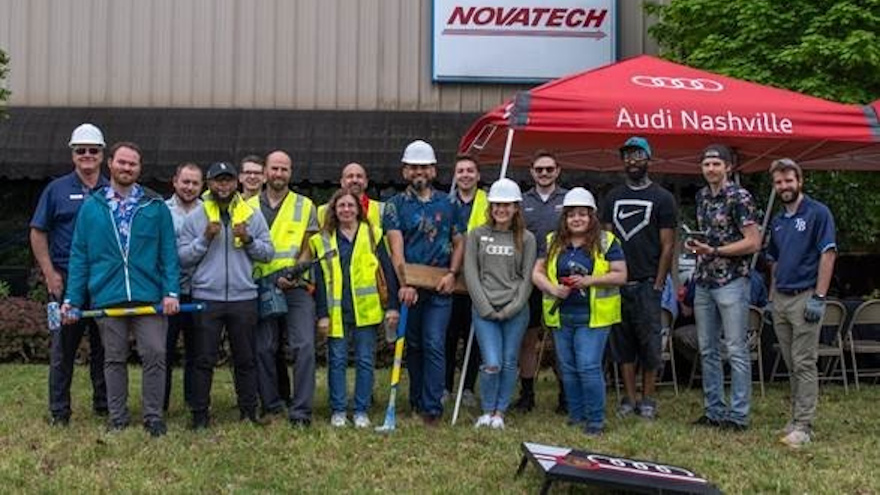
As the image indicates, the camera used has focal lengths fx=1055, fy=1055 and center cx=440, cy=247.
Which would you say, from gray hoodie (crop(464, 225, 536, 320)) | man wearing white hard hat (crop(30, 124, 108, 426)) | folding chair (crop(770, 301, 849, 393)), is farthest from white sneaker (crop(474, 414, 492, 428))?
folding chair (crop(770, 301, 849, 393))

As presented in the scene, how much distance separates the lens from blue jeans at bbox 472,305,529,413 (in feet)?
24.2

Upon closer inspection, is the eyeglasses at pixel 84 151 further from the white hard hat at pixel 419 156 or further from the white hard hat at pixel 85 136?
the white hard hat at pixel 419 156

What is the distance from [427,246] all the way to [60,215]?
8.35 ft

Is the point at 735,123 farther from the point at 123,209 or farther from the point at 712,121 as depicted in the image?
the point at 123,209

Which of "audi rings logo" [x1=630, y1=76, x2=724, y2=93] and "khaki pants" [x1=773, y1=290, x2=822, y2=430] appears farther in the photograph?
"audi rings logo" [x1=630, y1=76, x2=724, y2=93]

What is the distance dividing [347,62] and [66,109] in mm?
4125

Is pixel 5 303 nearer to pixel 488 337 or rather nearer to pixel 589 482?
pixel 488 337

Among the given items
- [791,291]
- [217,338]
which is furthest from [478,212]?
[791,291]

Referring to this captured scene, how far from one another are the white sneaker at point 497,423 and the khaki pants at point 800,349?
6.50 feet

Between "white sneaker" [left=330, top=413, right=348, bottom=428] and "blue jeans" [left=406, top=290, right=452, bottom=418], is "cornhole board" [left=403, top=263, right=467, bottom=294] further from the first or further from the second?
"white sneaker" [left=330, top=413, right=348, bottom=428]

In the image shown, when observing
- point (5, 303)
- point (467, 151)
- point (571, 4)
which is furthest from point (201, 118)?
point (467, 151)

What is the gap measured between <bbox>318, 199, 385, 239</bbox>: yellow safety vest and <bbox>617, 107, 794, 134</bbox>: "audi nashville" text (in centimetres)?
190

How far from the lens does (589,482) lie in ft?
17.5

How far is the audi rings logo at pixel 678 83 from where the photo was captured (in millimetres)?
8250
